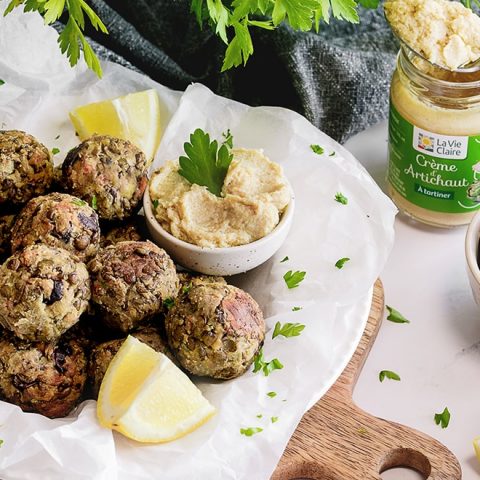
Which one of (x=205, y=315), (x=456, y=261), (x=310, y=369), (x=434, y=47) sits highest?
(x=434, y=47)

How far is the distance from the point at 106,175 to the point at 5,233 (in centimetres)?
31

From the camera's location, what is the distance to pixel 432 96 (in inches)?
110

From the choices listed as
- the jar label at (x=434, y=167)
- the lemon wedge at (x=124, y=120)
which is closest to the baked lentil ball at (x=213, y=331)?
the lemon wedge at (x=124, y=120)

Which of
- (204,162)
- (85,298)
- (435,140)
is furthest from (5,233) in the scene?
(435,140)

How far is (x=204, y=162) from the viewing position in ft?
8.43

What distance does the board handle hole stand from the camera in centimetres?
242

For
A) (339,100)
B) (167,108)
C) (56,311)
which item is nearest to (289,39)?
(339,100)

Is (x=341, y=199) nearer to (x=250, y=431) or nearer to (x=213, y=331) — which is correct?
(x=213, y=331)

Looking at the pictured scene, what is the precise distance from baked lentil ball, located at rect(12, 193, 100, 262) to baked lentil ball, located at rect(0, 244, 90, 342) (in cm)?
11

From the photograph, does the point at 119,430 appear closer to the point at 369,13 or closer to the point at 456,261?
the point at 456,261

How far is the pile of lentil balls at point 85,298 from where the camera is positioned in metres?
2.18

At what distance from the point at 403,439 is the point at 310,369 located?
0.32 metres

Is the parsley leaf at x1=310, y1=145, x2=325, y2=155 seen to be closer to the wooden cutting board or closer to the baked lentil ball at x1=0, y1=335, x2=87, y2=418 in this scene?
the wooden cutting board

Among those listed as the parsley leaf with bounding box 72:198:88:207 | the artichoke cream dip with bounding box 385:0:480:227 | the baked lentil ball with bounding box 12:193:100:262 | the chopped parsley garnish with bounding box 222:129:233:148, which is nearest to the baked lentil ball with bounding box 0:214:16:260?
the baked lentil ball with bounding box 12:193:100:262
